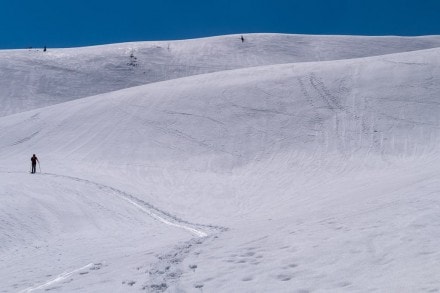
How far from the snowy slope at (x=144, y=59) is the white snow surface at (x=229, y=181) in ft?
1.58

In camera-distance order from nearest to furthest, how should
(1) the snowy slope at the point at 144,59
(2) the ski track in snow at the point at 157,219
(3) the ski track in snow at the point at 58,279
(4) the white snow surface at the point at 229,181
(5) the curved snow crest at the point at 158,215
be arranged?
(4) the white snow surface at the point at 229,181
(2) the ski track in snow at the point at 157,219
(3) the ski track in snow at the point at 58,279
(5) the curved snow crest at the point at 158,215
(1) the snowy slope at the point at 144,59

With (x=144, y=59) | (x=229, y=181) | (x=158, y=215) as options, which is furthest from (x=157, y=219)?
(x=144, y=59)

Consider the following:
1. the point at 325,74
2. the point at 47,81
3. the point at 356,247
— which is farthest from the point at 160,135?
the point at 47,81

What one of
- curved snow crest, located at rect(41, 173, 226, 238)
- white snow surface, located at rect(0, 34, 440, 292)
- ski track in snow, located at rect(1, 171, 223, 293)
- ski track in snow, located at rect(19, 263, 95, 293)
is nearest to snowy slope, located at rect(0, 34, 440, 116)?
white snow surface, located at rect(0, 34, 440, 292)

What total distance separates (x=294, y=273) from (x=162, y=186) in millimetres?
16052

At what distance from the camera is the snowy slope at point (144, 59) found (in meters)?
52.5

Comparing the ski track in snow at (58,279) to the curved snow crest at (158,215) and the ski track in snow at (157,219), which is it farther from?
the curved snow crest at (158,215)

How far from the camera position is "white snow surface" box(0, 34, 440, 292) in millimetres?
7379

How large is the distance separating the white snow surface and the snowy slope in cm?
48

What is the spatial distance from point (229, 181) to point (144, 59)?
3904 cm

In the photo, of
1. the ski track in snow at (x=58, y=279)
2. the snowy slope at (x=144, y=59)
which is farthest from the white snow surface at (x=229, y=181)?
the snowy slope at (x=144, y=59)

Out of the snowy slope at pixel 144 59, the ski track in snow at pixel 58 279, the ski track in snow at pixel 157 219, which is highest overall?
the snowy slope at pixel 144 59

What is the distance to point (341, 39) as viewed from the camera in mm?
66750

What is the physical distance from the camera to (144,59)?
59594mm
